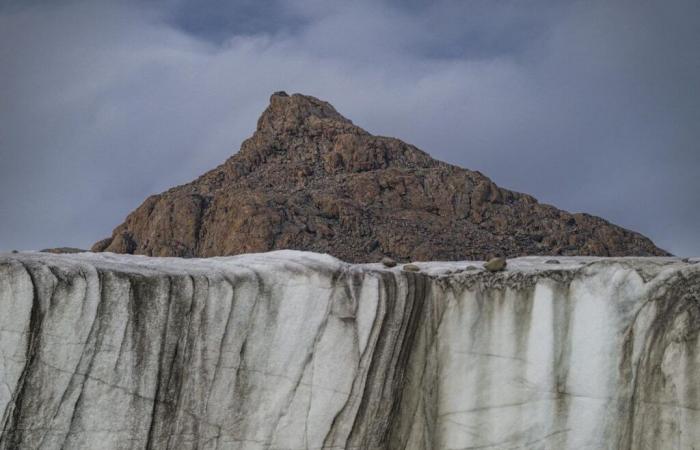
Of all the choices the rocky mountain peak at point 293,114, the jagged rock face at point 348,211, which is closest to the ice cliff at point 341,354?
the jagged rock face at point 348,211

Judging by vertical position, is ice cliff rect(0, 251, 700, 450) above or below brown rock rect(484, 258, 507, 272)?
below

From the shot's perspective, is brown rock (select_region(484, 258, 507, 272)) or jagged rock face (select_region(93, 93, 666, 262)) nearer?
brown rock (select_region(484, 258, 507, 272))

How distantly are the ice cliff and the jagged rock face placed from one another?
13716 millimetres

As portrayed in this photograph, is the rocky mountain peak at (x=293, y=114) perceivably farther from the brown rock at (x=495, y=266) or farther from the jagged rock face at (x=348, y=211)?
the brown rock at (x=495, y=266)

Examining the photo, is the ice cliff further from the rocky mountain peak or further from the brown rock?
the rocky mountain peak

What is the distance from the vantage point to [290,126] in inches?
1687

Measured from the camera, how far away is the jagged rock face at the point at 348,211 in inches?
1189

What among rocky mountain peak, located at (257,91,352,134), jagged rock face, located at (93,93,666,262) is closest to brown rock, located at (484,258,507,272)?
jagged rock face, located at (93,93,666,262)

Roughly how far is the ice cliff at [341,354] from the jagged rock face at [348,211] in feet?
45.0

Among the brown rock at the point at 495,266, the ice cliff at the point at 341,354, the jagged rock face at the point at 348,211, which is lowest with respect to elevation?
the ice cliff at the point at 341,354

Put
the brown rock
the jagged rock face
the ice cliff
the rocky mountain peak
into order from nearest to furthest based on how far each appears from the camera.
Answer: the ice cliff
the brown rock
the jagged rock face
the rocky mountain peak

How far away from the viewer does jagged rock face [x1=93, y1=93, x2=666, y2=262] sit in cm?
3020

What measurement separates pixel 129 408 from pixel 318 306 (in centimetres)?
299

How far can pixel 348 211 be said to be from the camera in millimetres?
31438
